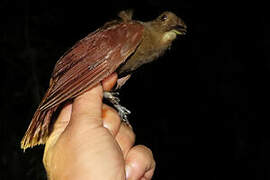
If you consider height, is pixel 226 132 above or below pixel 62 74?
below

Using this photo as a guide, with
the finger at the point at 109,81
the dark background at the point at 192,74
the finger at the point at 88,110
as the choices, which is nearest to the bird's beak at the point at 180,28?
the finger at the point at 109,81

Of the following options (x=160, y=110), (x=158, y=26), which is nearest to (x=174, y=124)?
(x=160, y=110)

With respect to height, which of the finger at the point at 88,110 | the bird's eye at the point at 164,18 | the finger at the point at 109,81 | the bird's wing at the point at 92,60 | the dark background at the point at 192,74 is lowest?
the dark background at the point at 192,74

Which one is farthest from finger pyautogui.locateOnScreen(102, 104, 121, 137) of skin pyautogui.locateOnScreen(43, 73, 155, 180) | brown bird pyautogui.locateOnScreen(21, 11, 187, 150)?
brown bird pyautogui.locateOnScreen(21, 11, 187, 150)

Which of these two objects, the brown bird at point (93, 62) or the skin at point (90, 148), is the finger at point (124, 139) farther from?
the brown bird at point (93, 62)

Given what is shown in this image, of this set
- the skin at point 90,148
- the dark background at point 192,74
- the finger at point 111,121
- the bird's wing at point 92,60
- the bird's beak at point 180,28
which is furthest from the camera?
the dark background at point 192,74

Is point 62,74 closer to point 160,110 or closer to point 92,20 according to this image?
point 92,20

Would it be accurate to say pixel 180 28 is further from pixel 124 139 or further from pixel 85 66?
pixel 124 139
